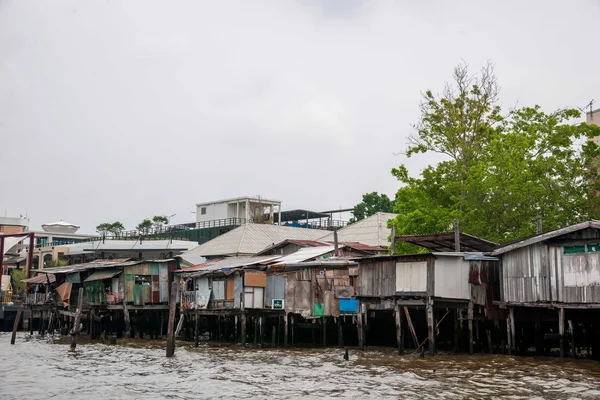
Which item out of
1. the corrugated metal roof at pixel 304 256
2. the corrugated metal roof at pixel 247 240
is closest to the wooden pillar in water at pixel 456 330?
the corrugated metal roof at pixel 304 256

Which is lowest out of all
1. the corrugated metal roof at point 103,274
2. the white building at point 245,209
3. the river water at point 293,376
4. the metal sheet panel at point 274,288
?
the river water at point 293,376

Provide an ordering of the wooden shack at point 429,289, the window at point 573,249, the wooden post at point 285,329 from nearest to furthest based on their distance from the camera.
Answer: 1. the window at point 573,249
2. the wooden shack at point 429,289
3. the wooden post at point 285,329

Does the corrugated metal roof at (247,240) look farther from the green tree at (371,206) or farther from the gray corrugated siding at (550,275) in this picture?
the gray corrugated siding at (550,275)

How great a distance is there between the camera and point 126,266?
4297 cm

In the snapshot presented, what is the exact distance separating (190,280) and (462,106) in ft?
57.9

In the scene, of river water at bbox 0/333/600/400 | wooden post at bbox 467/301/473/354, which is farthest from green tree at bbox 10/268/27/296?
wooden post at bbox 467/301/473/354

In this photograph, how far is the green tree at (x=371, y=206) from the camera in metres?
77.8

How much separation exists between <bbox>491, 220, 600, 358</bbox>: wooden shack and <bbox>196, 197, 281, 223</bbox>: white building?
44641 millimetres

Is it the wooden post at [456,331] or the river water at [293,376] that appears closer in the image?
the river water at [293,376]

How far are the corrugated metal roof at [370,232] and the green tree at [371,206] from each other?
2039cm

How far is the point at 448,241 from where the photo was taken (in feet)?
99.5

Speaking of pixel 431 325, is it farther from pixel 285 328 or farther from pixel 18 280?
pixel 18 280

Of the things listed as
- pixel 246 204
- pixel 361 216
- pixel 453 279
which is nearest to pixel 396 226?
pixel 453 279

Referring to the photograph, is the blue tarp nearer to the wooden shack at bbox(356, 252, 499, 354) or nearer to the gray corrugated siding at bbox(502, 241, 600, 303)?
the wooden shack at bbox(356, 252, 499, 354)
